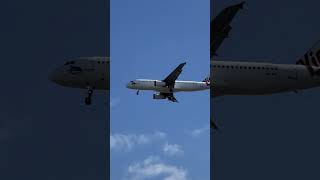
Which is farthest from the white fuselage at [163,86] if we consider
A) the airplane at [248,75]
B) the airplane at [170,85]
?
the airplane at [248,75]

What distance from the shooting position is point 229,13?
63.6m

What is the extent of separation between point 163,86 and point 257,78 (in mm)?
9387

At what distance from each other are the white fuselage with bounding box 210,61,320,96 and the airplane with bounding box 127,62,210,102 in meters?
1.80

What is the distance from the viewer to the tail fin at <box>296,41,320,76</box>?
66675 millimetres

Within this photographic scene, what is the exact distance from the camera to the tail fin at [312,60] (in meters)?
66.7

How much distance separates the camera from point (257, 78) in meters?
65.2

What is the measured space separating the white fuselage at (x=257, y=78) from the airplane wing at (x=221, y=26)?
2396 mm

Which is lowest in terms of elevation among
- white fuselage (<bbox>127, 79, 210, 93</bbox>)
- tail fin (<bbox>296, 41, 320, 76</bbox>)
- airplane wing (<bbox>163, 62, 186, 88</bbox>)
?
white fuselage (<bbox>127, 79, 210, 93</bbox>)
